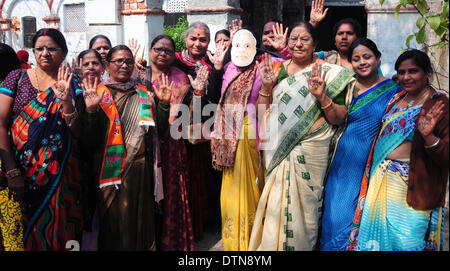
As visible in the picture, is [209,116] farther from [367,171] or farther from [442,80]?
[442,80]

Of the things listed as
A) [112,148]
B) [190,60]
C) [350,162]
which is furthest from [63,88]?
[350,162]

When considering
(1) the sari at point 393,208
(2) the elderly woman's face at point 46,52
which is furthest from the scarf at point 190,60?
(1) the sari at point 393,208

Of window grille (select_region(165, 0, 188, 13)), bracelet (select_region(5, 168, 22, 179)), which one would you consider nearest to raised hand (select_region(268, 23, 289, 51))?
bracelet (select_region(5, 168, 22, 179))

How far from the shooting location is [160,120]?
11.0ft

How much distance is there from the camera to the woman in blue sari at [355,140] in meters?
3.11

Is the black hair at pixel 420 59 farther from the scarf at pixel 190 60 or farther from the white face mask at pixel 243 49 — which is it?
the scarf at pixel 190 60

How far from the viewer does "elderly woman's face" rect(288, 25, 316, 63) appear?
3.27 m

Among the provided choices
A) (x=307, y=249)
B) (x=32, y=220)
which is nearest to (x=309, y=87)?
(x=307, y=249)

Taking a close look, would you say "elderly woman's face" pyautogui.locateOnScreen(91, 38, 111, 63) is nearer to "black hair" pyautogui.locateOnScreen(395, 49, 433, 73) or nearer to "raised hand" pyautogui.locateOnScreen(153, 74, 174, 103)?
"raised hand" pyautogui.locateOnScreen(153, 74, 174, 103)

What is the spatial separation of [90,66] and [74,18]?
785 centimetres

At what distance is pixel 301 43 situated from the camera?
129 inches

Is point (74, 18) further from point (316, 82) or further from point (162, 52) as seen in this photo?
point (316, 82)

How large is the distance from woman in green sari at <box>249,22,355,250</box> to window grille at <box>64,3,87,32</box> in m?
8.29

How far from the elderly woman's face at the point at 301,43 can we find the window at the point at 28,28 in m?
10.3
